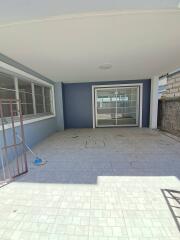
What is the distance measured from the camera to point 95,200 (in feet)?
5.58

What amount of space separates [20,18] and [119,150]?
3.33 metres

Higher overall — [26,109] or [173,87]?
[173,87]

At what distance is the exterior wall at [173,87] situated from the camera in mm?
4914

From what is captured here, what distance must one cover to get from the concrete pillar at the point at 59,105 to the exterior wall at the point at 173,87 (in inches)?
192

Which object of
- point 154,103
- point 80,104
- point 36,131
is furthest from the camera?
point 80,104

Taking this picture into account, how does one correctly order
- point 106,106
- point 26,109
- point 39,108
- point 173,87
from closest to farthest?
1. point 26,109
2. point 39,108
3. point 173,87
4. point 106,106

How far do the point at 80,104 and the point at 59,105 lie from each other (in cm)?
111

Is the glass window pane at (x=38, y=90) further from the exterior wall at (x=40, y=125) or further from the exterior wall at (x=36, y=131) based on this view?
the exterior wall at (x=36, y=131)

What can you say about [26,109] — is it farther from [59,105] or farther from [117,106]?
[117,106]

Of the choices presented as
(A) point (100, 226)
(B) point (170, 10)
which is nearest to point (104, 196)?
(A) point (100, 226)

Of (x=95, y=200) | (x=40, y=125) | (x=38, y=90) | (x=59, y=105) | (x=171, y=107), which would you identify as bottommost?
(x=95, y=200)

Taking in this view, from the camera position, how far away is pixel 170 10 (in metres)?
1.62

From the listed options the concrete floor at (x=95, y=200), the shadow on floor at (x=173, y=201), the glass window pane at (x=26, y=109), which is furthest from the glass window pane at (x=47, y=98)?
the shadow on floor at (x=173, y=201)

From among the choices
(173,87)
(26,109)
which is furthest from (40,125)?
(173,87)
